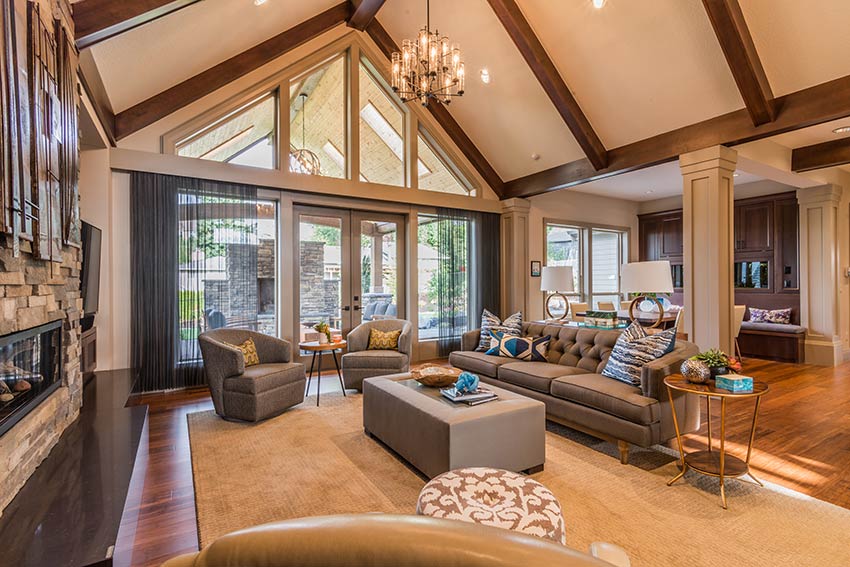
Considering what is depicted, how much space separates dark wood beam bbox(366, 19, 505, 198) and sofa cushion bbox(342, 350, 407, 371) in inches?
146

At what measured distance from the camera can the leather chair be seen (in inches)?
20.0

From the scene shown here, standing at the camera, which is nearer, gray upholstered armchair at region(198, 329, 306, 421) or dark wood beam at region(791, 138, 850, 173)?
gray upholstered armchair at region(198, 329, 306, 421)

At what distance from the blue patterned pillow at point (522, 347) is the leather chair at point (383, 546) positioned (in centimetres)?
376

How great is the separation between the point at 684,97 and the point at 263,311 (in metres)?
5.28

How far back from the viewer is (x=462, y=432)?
2.42 meters

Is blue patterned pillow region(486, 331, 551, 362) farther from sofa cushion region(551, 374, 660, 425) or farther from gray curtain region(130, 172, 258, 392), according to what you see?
gray curtain region(130, 172, 258, 392)

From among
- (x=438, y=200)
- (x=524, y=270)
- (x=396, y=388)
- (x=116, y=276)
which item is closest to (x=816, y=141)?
(x=524, y=270)

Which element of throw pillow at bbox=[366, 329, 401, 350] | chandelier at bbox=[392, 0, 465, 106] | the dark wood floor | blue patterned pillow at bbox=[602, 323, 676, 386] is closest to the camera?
the dark wood floor

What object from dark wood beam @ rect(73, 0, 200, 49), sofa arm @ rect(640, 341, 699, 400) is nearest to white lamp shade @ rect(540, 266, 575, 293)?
sofa arm @ rect(640, 341, 699, 400)

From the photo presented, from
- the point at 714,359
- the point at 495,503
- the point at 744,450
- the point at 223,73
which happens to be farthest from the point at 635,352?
the point at 223,73

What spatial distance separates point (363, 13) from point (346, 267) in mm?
3225

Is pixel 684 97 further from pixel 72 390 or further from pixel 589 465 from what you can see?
pixel 72 390

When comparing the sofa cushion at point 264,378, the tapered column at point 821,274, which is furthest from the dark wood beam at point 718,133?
the sofa cushion at point 264,378

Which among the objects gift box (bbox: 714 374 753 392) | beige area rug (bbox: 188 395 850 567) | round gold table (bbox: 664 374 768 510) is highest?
gift box (bbox: 714 374 753 392)
